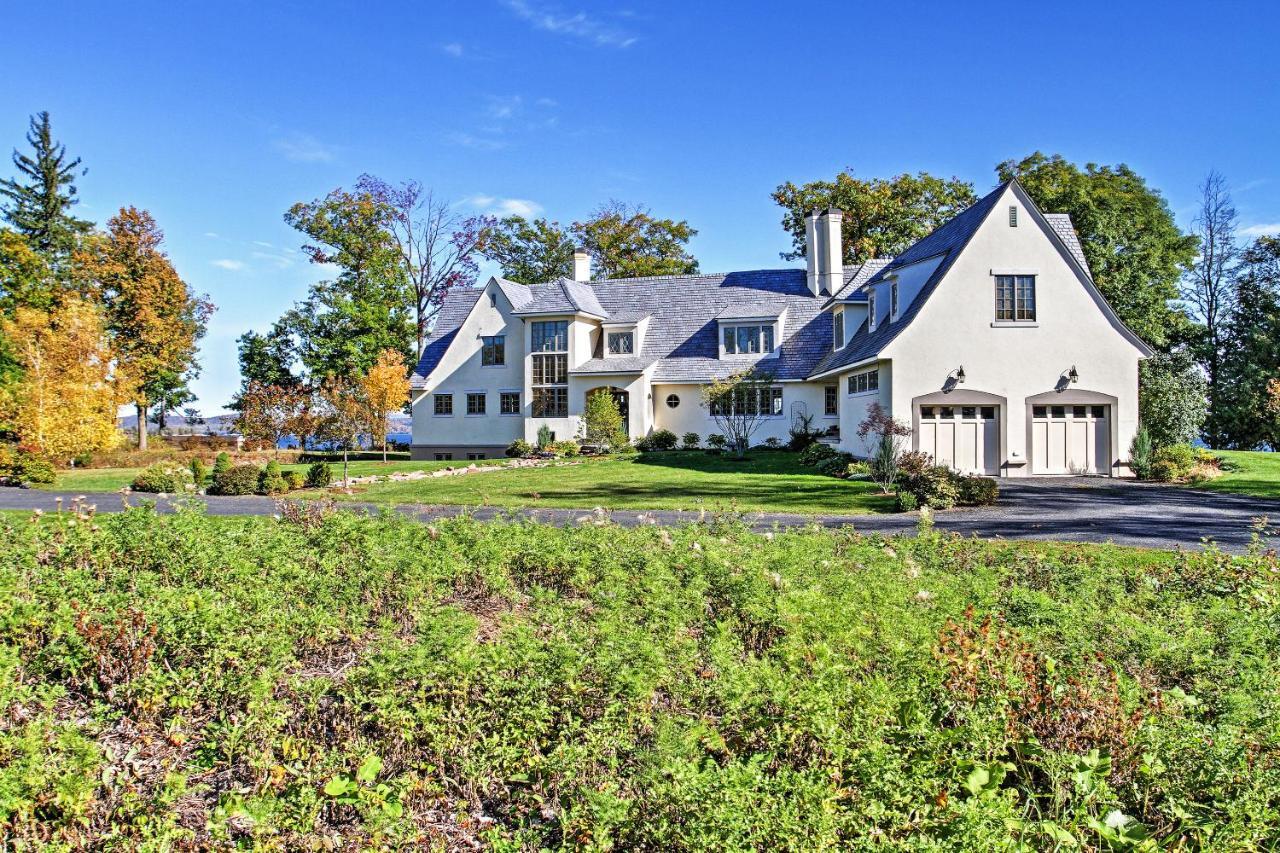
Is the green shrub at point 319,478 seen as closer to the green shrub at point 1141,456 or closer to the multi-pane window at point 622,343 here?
the multi-pane window at point 622,343

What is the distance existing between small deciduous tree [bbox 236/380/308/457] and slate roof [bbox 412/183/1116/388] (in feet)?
21.5

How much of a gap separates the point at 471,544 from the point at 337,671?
2.61m

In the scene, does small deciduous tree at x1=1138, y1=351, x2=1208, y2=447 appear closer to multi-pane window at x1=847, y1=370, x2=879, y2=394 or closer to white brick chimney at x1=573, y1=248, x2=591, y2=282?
multi-pane window at x1=847, y1=370, x2=879, y2=394

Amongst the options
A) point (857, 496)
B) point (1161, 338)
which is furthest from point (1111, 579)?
point (1161, 338)

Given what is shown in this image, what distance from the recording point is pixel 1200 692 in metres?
4.38

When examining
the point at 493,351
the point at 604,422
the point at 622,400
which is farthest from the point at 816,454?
the point at 493,351

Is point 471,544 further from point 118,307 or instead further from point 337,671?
point 118,307

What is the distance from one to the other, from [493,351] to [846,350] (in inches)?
637

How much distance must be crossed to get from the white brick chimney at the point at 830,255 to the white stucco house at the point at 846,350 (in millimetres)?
61

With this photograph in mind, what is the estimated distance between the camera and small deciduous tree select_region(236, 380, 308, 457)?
39.3 metres

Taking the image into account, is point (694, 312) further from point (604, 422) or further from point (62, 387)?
point (62, 387)

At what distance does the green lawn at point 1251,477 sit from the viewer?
19.0m

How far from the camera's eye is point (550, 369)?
3581 centimetres

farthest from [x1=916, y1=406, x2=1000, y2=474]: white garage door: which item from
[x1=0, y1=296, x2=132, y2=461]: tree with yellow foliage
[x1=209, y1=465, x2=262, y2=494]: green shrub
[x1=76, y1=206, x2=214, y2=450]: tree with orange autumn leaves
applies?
[x1=76, y1=206, x2=214, y2=450]: tree with orange autumn leaves
